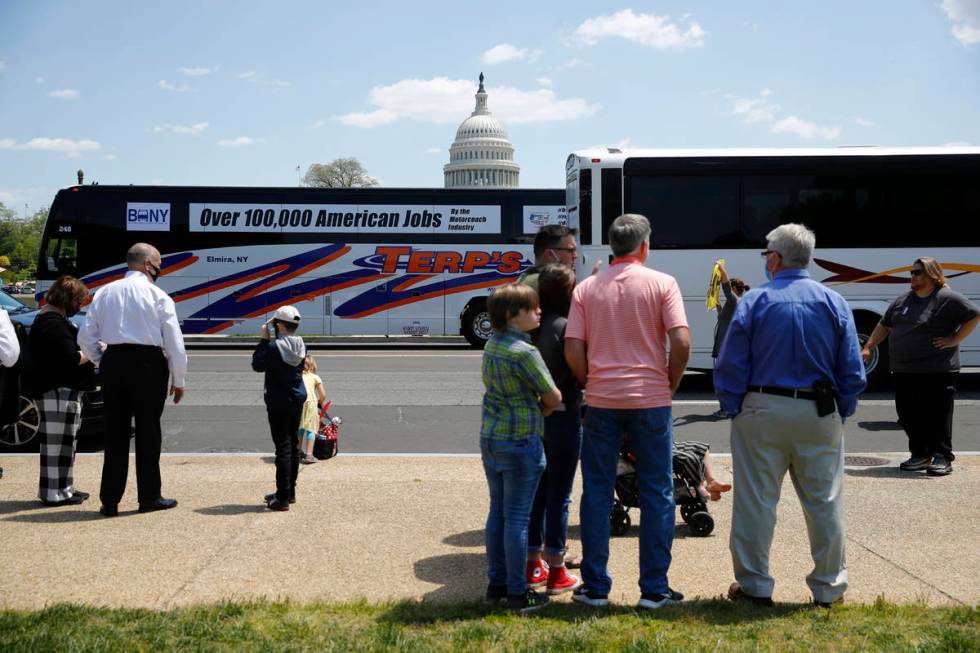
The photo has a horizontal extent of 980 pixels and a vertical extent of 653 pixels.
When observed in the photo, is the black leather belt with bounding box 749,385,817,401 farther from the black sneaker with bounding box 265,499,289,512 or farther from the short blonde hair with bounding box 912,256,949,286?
the short blonde hair with bounding box 912,256,949,286

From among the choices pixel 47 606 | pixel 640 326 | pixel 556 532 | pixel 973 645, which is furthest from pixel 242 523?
pixel 973 645

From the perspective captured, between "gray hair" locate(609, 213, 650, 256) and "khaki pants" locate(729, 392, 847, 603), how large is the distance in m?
0.90

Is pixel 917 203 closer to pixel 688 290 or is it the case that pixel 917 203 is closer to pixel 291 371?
pixel 688 290

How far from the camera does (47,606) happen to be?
4.46 metres

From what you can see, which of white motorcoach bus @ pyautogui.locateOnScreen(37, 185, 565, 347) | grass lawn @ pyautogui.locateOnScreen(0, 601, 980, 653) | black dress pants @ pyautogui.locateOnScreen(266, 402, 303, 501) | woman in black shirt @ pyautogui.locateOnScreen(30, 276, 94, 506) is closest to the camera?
grass lawn @ pyautogui.locateOnScreen(0, 601, 980, 653)

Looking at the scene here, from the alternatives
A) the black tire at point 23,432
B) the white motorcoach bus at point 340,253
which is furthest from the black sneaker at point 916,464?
the white motorcoach bus at point 340,253

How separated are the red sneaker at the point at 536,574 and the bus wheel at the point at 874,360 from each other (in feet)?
31.9

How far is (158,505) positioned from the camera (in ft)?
21.2

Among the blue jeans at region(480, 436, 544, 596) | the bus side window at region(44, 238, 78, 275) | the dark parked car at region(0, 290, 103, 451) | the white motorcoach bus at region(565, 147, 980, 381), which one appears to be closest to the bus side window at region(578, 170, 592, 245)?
the white motorcoach bus at region(565, 147, 980, 381)

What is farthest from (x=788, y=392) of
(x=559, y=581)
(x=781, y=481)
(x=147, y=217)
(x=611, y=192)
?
(x=147, y=217)

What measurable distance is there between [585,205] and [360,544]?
8912mm

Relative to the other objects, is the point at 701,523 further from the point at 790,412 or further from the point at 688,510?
the point at 790,412

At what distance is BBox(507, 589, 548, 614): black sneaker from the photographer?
444cm

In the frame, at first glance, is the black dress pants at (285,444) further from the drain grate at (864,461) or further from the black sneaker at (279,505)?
the drain grate at (864,461)
